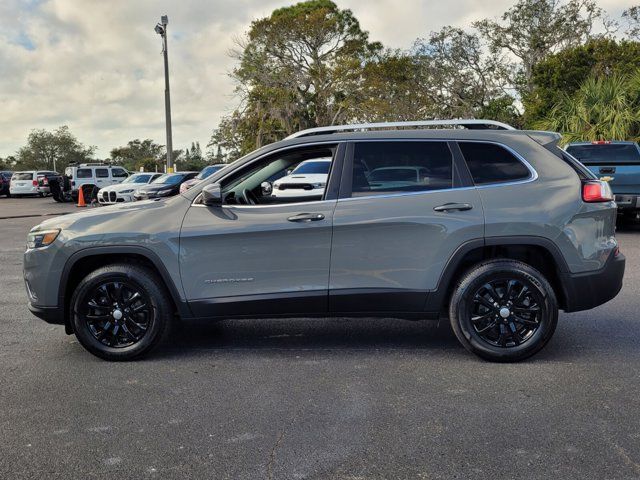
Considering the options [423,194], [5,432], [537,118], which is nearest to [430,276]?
[423,194]

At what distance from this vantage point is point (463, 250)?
483cm

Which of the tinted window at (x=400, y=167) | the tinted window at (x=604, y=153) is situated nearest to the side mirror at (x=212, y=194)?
the tinted window at (x=400, y=167)

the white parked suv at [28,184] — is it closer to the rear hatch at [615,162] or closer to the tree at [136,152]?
the rear hatch at [615,162]

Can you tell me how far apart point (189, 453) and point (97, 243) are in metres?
2.11

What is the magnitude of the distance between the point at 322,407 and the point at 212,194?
1773 mm

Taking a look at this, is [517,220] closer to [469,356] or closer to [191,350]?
[469,356]

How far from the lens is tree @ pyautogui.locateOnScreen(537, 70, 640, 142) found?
2152 cm

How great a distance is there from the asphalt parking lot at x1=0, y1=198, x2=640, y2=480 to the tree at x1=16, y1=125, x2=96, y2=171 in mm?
78340

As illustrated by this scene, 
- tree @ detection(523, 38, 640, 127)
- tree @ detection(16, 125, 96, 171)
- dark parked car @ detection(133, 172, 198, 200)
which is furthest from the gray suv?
tree @ detection(16, 125, 96, 171)

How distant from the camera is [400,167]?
4.99 m

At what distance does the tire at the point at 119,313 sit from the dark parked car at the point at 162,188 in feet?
53.6

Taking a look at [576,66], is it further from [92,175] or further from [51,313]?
[51,313]

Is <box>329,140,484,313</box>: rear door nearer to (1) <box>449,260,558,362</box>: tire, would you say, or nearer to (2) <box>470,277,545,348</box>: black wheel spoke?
(1) <box>449,260,558,362</box>: tire

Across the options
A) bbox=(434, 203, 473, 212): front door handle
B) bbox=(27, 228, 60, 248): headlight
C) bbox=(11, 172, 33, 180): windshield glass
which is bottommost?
bbox=(27, 228, 60, 248): headlight
